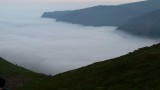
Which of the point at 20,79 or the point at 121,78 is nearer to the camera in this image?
the point at 121,78

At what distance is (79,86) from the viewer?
36156 millimetres

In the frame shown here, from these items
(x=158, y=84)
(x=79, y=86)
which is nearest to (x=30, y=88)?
(x=79, y=86)

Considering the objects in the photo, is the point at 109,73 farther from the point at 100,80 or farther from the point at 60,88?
the point at 60,88

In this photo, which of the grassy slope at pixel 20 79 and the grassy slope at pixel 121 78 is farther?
the grassy slope at pixel 20 79

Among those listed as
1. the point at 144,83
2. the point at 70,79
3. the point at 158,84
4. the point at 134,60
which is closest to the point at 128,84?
the point at 144,83

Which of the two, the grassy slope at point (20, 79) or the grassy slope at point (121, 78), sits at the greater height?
the grassy slope at point (20, 79)

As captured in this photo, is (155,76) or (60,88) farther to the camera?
(60,88)

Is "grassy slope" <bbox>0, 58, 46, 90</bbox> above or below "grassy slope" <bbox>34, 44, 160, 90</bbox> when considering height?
above

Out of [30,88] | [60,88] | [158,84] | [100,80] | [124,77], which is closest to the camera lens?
[158,84]

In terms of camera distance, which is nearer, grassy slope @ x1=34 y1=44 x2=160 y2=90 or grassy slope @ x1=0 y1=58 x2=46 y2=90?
grassy slope @ x1=34 y1=44 x2=160 y2=90

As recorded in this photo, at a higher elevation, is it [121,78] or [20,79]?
[20,79]

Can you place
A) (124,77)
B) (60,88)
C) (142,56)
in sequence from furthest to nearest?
1. (142,56)
2. (60,88)
3. (124,77)

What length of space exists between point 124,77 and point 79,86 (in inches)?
204

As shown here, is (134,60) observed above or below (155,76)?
above
